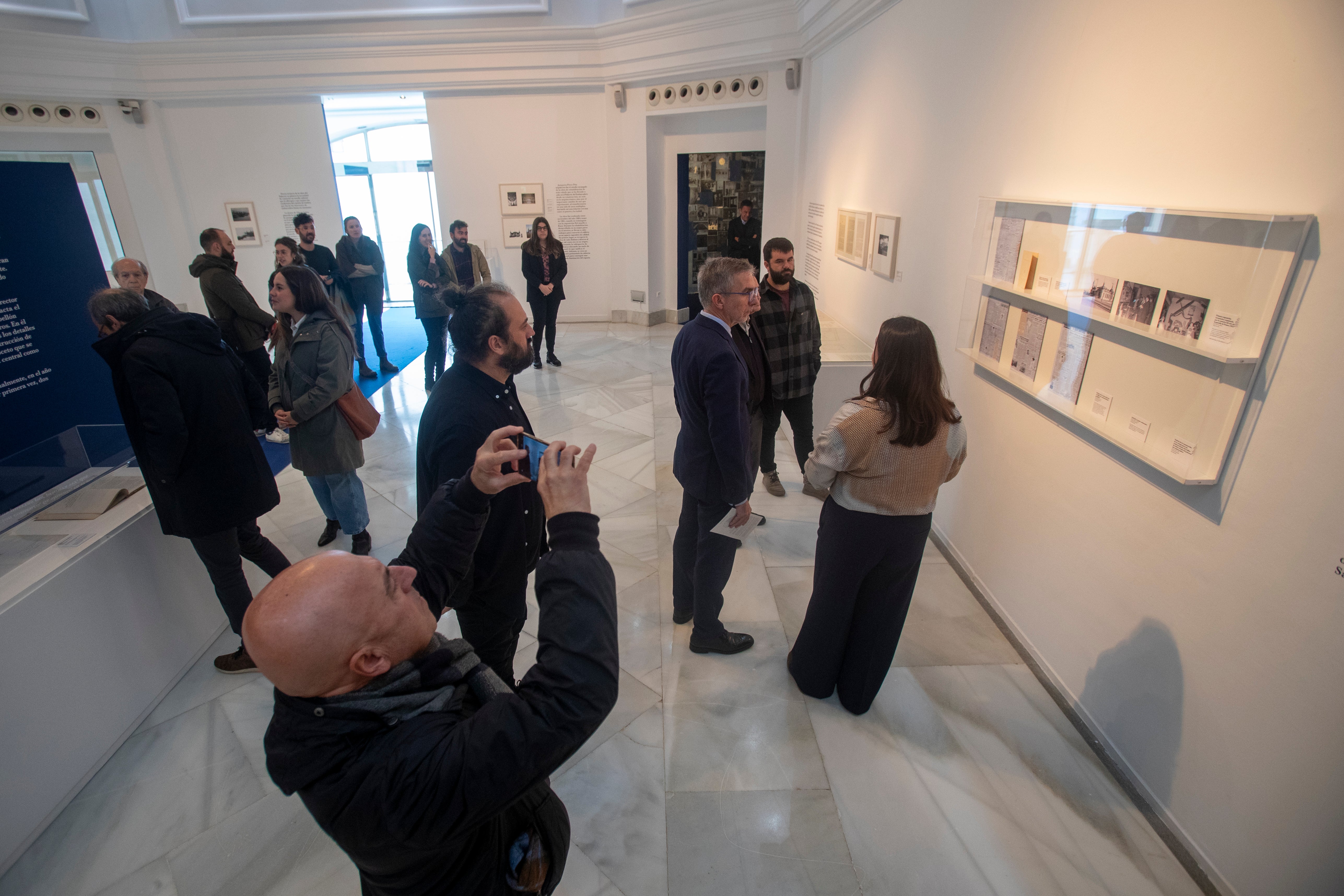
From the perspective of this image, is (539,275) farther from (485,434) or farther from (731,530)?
(485,434)

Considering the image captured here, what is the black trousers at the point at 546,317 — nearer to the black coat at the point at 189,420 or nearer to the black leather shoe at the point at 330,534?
the black leather shoe at the point at 330,534

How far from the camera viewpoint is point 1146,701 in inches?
90.6

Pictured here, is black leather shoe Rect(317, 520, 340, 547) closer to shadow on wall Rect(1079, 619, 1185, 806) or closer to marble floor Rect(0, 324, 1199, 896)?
marble floor Rect(0, 324, 1199, 896)

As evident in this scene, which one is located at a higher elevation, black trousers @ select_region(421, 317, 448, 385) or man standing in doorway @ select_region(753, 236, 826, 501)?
man standing in doorway @ select_region(753, 236, 826, 501)

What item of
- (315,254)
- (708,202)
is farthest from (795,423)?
(708,202)

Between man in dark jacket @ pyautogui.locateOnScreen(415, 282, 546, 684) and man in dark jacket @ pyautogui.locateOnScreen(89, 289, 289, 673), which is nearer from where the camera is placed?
man in dark jacket @ pyautogui.locateOnScreen(415, 282, 546, 684)

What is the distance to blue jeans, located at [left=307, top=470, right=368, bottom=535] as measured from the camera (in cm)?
388

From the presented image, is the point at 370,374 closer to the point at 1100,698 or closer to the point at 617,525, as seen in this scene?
the point at 617,525

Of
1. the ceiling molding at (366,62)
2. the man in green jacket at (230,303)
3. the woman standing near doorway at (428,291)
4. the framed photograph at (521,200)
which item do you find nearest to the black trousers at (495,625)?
the man in green jacket at (230,303)

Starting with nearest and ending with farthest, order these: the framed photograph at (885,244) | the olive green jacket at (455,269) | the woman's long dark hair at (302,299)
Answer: the woman's long dark hair at (302,299) → the framed photograph at (885,244) → the olive green jacket at (455,269)

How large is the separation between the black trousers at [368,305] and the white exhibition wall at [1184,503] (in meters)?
6.71

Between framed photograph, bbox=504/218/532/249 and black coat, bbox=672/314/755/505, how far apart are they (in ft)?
26.0

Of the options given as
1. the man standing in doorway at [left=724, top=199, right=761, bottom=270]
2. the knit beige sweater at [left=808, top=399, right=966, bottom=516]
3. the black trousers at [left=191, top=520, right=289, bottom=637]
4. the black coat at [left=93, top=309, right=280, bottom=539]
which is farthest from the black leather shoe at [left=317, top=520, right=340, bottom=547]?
the man standing in doorway at [left=724, top=199, right=761, bottom=270]

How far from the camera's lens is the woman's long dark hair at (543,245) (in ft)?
25.2
